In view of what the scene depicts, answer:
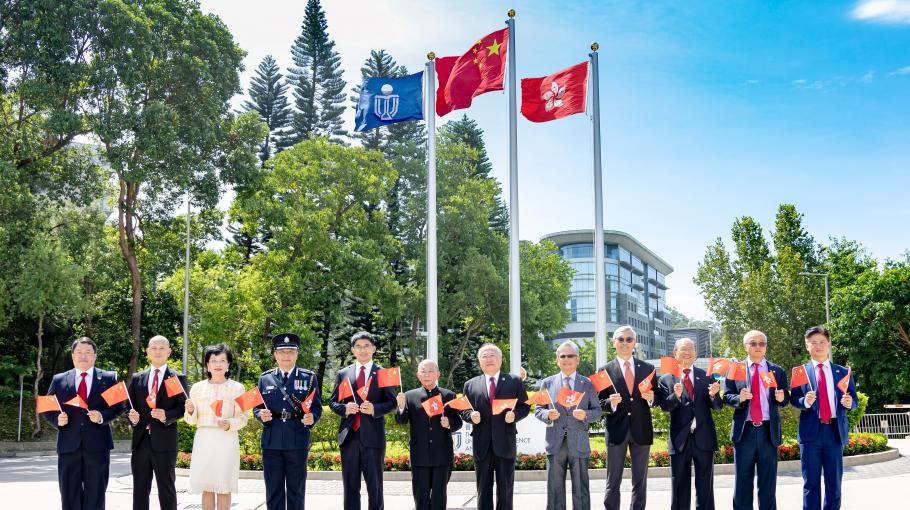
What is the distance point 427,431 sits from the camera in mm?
7590

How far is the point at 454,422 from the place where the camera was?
25.3 feet

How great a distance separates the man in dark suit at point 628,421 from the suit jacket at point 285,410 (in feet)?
9.35

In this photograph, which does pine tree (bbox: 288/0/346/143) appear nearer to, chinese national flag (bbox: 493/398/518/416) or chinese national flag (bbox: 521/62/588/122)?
chinese national flag (bbox: 521/62/588/122)

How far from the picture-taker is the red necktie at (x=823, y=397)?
755cm

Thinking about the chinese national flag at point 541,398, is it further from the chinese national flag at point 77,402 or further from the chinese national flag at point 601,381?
the chinese national flag at point 77,402

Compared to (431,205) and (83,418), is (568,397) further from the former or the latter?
(431,205)

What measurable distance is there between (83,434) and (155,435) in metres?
0.63

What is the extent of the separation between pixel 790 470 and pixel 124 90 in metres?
23.1

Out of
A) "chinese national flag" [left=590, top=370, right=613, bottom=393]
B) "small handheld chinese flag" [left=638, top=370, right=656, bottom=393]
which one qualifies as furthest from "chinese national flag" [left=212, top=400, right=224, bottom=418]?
"small handheld chinese flag" [left=638, top=370, right=656, bottom=393]

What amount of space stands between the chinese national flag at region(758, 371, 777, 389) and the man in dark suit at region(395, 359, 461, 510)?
2.98 m

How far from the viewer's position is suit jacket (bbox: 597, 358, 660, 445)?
25.3ft

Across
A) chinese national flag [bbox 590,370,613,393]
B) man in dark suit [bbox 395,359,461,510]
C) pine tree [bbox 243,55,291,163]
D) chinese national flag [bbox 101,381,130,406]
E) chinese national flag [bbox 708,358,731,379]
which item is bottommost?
man in dark suit [bbox 395,359,461,510]

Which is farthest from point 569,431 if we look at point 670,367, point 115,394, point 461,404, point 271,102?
point 271,102

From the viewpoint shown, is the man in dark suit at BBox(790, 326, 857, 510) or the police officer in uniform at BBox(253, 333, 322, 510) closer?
the police officer in uniform at BBox(253, 333, 322, 510)
